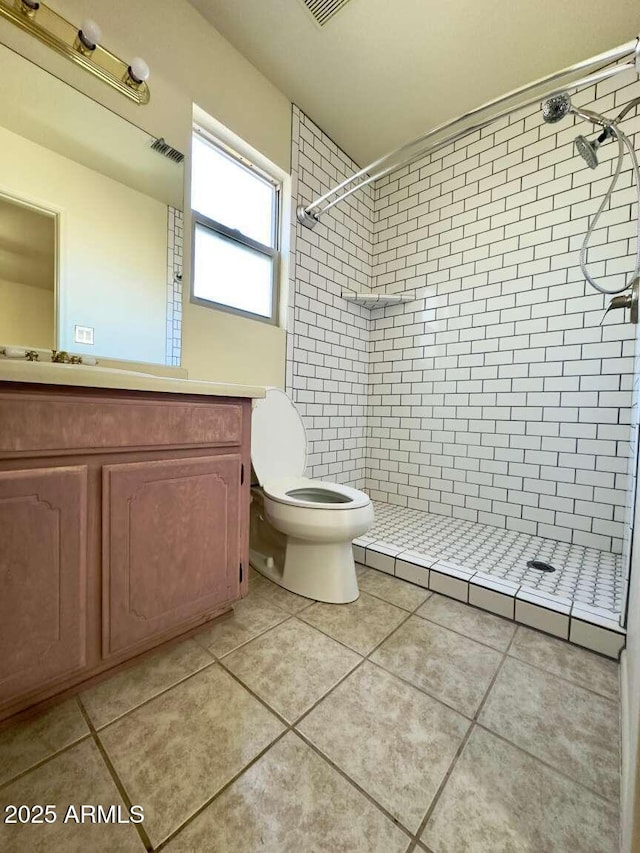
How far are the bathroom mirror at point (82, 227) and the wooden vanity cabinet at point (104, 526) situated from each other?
0.58 metres

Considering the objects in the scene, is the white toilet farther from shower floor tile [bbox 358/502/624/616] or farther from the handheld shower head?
the handheld shower head

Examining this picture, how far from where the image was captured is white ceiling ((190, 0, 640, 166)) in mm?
1562

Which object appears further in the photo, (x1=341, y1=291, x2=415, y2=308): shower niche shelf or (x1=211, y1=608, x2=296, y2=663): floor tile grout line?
(x1=341, y1=291, x2=415, y2=308): shower niche shelf

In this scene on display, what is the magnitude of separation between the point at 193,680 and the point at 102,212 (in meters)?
1.74

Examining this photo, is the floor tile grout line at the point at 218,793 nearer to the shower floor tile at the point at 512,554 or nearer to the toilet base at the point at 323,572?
the toilet base at the point at 323,572

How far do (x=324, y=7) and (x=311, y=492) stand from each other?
2276 mm

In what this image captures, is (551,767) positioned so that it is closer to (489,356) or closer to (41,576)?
(41,576)

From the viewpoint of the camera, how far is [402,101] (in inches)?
80.7

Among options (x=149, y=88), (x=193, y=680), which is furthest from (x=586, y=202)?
(x=193, y=680)

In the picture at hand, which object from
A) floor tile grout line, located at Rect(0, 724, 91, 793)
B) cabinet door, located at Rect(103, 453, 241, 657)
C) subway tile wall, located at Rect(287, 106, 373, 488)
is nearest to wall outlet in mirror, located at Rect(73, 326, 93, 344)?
cabinet door, located at Rect(103, 453, 241, 657)

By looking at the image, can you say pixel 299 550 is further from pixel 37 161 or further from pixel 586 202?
pixel 586 202

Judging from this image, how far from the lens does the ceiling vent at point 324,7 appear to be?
1531mm

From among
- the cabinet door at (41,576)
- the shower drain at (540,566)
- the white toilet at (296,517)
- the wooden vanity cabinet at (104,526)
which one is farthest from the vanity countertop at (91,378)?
the shower drain at (540,566)

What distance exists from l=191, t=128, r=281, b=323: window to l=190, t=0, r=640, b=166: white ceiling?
20.5 inches
